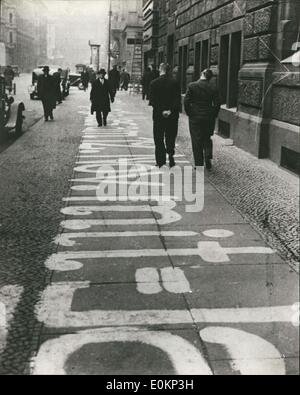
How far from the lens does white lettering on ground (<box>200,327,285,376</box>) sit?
3.54m

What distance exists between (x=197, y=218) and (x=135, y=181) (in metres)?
2.46

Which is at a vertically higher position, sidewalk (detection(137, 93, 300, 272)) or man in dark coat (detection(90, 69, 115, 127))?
man in dark coat (detection(90, 69, 115, 127))

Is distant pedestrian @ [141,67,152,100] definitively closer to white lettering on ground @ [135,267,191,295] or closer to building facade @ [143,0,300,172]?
building facade @ [143,0,300,172]

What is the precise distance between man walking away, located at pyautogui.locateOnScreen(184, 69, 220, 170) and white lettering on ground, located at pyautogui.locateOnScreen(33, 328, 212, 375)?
6.68 m

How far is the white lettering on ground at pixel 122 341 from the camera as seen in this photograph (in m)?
3.56

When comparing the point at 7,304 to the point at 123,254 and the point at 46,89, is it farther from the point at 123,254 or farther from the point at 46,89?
the point at 46,89

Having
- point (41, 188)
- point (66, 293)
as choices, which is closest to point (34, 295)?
point (66, 293)

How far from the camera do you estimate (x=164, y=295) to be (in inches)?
187

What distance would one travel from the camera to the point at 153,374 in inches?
137

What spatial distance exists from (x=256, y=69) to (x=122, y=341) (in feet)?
30.2

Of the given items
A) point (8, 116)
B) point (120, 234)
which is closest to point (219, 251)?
point (120, 234)

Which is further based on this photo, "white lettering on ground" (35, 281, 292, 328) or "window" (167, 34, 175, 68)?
"window" (167, 34, 175, 68)

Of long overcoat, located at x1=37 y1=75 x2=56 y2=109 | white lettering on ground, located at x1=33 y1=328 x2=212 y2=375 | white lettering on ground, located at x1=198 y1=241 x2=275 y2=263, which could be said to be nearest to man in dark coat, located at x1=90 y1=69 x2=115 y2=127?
long overcoat, located at x1=37 y1=75 x2=56 y2=109
